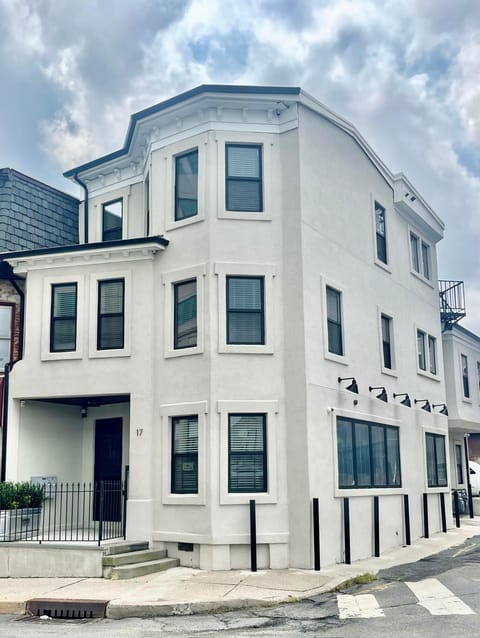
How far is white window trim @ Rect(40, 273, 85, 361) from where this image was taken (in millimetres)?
15830

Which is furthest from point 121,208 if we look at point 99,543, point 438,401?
point 438,401

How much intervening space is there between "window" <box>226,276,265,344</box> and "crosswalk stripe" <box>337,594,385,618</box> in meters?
5.37

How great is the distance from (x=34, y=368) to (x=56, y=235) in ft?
16.5

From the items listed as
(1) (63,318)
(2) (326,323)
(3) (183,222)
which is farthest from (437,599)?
(1) (63,318)

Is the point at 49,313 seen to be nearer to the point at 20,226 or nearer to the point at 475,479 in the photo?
the point at 20,226

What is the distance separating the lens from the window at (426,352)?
21.0 metres

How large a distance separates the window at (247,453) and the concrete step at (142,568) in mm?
1767

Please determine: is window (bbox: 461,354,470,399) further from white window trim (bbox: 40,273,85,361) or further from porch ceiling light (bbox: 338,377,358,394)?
white window trim (bbox: 40,273,85,361)

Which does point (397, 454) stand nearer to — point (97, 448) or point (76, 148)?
point (97, 448)

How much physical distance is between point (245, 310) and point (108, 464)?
18.0 feet

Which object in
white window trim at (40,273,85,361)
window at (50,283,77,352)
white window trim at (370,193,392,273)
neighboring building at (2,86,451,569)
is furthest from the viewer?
white window trim at (370,193,392,273)

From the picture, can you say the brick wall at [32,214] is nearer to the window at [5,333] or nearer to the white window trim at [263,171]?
the window at [5,333]

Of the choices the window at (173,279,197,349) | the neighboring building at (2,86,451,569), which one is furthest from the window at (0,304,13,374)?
the window at (173,279,197,349)

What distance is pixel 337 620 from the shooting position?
9477mm
